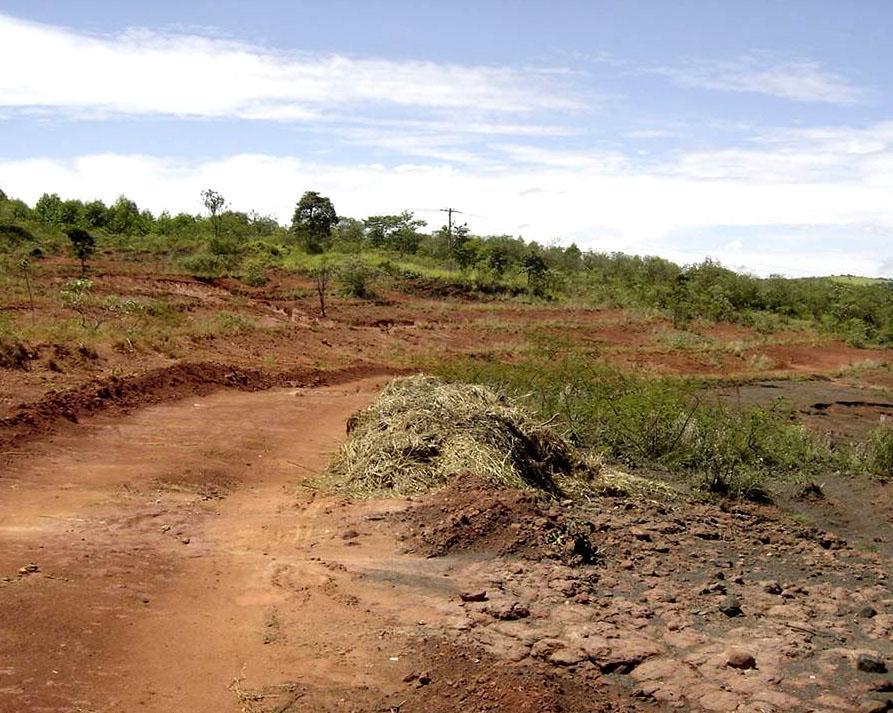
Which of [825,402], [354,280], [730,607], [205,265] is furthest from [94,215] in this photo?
[730,607]

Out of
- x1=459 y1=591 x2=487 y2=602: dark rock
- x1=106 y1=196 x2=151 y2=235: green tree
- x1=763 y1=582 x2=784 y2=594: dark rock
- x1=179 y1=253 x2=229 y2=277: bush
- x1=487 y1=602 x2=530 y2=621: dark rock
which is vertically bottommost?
x1=763 y1=582 x2=784 y2=594: dark rock

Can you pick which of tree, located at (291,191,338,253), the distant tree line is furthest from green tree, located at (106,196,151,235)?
tree, located at (291,191,338,253)

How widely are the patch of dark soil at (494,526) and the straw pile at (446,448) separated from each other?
1.55ft

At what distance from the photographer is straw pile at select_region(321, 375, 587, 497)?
8.27 metres

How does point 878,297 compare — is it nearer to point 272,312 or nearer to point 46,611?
point 272,312

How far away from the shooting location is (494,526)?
274 inches

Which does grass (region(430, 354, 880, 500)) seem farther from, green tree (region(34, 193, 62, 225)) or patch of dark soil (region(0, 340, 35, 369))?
green tree (region(34, 193, 62, 225))

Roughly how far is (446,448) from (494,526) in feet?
5.55

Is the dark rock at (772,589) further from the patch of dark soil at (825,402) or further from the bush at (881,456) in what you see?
the patch of dark soil at (825,402)

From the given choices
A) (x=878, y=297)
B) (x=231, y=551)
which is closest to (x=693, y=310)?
(x=878, y=297)

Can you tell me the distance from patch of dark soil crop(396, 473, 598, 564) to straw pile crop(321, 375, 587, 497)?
471 mm

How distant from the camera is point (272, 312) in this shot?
85.0ft

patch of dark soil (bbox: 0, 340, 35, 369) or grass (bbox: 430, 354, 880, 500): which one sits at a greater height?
patch of dark soil (bbox: 0, 340, 35, 369)

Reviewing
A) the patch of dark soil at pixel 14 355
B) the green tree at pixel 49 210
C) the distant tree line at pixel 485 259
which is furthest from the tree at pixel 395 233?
the patch of dark soil at pixel 14 355
